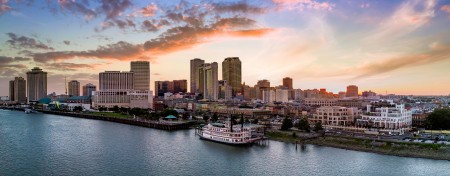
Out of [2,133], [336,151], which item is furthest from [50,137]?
[336,151]

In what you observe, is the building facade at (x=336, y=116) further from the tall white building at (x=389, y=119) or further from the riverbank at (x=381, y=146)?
the riverbank at (x=381, y=146)

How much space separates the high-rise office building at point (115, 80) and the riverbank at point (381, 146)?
313ft

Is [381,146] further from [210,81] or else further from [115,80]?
[210,81]

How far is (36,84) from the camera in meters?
185

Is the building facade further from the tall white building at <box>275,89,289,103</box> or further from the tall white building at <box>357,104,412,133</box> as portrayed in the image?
the tall white building at <box>275,89,289,103</box>

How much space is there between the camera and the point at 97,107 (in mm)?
119188

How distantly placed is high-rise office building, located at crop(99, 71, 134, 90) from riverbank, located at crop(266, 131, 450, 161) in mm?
95303

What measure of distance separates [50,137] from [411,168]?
144 feet

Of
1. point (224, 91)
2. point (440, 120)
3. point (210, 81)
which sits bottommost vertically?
point (440, 120)

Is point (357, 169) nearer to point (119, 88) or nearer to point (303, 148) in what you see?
point (303, 148)

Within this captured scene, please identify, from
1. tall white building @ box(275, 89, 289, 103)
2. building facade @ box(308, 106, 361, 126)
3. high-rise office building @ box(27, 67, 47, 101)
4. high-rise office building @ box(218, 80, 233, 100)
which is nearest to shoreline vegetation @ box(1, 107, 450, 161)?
building facade @ box(308, 106, 361, 126)

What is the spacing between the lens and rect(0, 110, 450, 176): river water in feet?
97.0

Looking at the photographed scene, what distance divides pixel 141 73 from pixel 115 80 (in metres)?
10.9

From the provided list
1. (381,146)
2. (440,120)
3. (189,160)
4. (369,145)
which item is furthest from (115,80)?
(381,146)
